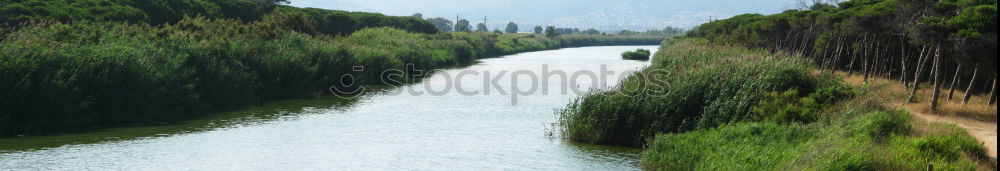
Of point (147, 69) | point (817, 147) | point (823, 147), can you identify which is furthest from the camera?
point (147, 69)

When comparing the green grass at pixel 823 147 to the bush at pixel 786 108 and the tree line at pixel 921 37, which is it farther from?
the tree line at pixel 921 37

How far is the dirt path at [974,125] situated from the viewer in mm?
24172

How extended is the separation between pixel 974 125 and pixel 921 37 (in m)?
4.93

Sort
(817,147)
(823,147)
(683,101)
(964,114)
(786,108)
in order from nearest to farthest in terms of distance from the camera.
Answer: (823,147) < (817,147) < (786,108) < (683,101) < (964,114)

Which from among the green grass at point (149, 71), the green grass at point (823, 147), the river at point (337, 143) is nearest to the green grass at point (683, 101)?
the river at point (337, 143)

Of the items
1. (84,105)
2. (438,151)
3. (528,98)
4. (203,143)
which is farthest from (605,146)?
(528,98)

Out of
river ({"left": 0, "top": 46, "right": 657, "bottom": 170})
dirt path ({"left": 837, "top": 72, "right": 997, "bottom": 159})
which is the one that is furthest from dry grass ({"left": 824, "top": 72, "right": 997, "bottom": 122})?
river ({"left": 0, "top": 46, "right": 657, "bottom": 170})

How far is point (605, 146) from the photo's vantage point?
27688 millimetres

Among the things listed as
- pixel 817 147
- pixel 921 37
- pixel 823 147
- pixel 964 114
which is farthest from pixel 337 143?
pixel 964 114

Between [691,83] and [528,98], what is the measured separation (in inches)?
800

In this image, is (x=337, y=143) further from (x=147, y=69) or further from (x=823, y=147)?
(x=823, y=147)

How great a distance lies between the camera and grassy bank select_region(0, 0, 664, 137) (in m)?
30.3

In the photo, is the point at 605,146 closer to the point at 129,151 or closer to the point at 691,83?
the point at 691,83

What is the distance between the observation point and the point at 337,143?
29906 millimetres
